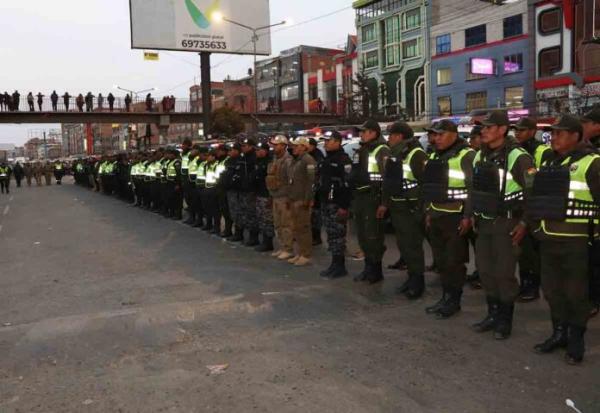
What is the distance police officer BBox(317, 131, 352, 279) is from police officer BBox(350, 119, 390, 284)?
1.11ft

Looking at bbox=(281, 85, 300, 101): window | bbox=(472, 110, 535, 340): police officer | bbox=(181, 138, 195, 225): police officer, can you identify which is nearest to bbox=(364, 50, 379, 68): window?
bbox=(281, 85, 300, 101): window

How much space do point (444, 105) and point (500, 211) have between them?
1755 inches

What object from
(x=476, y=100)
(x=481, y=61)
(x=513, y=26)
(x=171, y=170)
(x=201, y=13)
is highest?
(x=201, y=13)

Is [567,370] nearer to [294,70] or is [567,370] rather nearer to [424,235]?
[424,235]

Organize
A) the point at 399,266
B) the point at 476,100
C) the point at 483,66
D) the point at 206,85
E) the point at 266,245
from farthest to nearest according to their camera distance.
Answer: the point at 476,100
the point at 483,66
the point at 206,85
the point at 266,245
the point at 399,266

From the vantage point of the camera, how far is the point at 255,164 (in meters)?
9.94

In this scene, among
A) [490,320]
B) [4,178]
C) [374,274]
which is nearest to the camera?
[490,320]

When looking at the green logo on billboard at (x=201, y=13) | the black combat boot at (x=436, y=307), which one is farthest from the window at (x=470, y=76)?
the black combat boot at (x=436, y=307)

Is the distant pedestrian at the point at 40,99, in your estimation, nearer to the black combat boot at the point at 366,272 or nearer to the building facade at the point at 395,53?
the building facade at the point at 395,53

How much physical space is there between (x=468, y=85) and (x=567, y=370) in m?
43.1

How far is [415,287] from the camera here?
21.6ft

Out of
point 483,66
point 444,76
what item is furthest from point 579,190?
point 444,76

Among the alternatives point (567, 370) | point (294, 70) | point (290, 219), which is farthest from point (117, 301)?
point (294, 70)

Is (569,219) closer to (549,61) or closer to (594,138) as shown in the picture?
(594,138)
